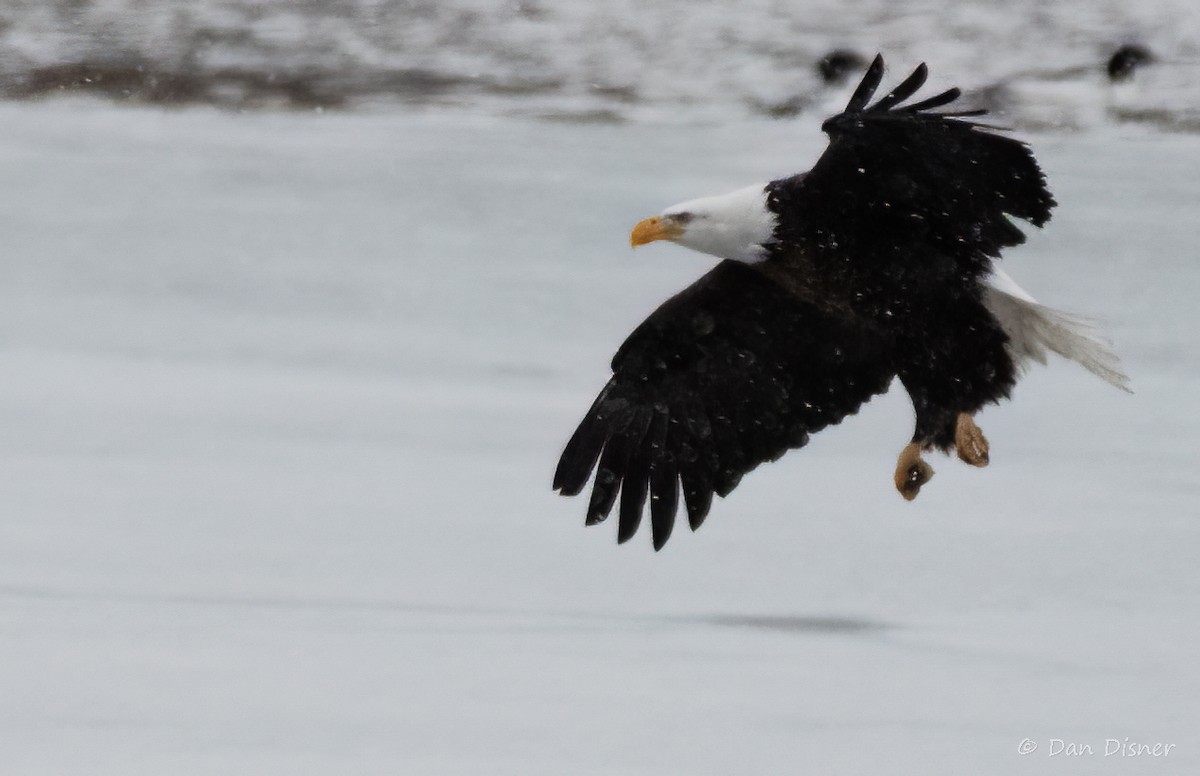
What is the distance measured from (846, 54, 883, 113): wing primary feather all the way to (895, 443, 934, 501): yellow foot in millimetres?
1027

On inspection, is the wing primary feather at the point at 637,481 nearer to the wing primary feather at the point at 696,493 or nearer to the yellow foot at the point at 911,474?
the wing primary feather at the point at 696,493

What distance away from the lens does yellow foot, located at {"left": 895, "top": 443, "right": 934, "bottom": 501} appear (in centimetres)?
484

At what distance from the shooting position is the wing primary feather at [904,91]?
13.2 feet

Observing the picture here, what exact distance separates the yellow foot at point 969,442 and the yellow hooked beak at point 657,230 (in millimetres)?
779

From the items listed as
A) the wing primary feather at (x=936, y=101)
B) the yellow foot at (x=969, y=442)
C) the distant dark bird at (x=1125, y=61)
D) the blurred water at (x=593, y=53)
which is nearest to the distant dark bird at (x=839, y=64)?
the blurred water at (x=593, y=53)

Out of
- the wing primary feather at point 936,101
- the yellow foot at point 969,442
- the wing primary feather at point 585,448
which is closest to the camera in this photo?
the wing primary feather at point 936,101

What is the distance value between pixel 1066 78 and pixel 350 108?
2.52 metres

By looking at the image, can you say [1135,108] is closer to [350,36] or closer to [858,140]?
[350,36]

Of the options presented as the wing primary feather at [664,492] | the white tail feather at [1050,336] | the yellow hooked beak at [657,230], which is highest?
the yellow hooked beak at [657,230]

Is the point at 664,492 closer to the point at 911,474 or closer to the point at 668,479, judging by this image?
the point at 668,479

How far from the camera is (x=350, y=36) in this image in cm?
787

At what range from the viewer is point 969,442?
4.83 m

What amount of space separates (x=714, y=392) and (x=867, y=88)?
0.93 meters

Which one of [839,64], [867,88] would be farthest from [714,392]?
[839,64]
